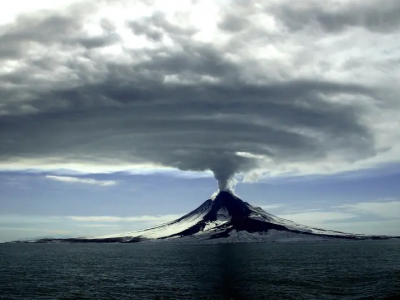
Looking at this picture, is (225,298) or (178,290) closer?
(225,298)

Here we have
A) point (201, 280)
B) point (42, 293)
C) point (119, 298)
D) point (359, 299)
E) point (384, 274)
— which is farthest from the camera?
point (384, 274)

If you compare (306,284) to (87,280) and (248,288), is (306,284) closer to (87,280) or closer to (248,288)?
(248,288)

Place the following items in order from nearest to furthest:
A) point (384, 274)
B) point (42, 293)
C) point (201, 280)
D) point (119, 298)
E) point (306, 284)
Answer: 1. point (119, 298)
2. point (42, 293)
3. point (306, 284)
4. point (201, 280)
5. point (384, 274)

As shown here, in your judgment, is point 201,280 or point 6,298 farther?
point 201,280

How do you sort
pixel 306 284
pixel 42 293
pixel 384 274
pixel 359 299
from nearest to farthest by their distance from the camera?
pixel 359 299 → pixel 42 293 → pixel 306 284 → pixel 384 274

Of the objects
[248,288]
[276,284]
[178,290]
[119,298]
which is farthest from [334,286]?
[119,298]

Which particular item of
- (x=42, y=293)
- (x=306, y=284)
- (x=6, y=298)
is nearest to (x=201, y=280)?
(x=306, y=284)

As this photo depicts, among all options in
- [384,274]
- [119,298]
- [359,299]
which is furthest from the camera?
[384,274]

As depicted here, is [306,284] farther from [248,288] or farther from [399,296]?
[399,296]
